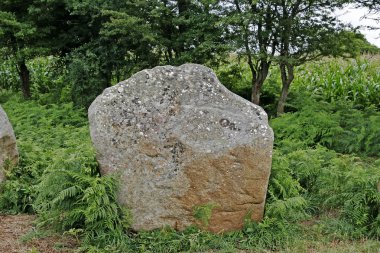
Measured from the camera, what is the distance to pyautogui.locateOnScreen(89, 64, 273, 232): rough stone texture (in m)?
5.22

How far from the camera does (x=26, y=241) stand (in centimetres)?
516

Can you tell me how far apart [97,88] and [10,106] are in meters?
2.30

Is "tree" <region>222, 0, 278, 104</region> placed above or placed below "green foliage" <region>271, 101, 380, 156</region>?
above

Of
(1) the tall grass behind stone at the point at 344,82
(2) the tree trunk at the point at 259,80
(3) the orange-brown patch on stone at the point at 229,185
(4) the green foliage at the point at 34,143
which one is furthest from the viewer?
(1) the tall grass behind stone at the point at 344,82

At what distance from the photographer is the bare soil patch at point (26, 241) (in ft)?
16.3

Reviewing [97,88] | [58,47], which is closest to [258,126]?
[97,88]

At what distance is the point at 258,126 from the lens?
17.4 ft

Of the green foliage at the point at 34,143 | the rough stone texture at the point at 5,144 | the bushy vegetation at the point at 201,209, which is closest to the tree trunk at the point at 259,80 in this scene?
the green foliage at the point at 34,143

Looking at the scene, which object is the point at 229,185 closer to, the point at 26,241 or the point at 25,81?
the point at 26,241

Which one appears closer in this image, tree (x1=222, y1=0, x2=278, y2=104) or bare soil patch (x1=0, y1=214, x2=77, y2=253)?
bare soil patch (x1=0, y1=214, x2=77, y2=253)

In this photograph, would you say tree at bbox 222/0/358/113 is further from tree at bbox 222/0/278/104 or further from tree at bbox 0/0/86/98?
tree at bbox 0/0/86/98

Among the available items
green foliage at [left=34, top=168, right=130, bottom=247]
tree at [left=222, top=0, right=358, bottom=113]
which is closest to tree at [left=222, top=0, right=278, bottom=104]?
tree at [left=222, top=0, right=358, bottom=113]

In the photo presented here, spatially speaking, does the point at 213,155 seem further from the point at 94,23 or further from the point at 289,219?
the point at 94,23

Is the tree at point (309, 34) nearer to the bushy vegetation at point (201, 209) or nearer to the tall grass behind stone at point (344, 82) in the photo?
the tall grass behind stone at point (344, 82)
